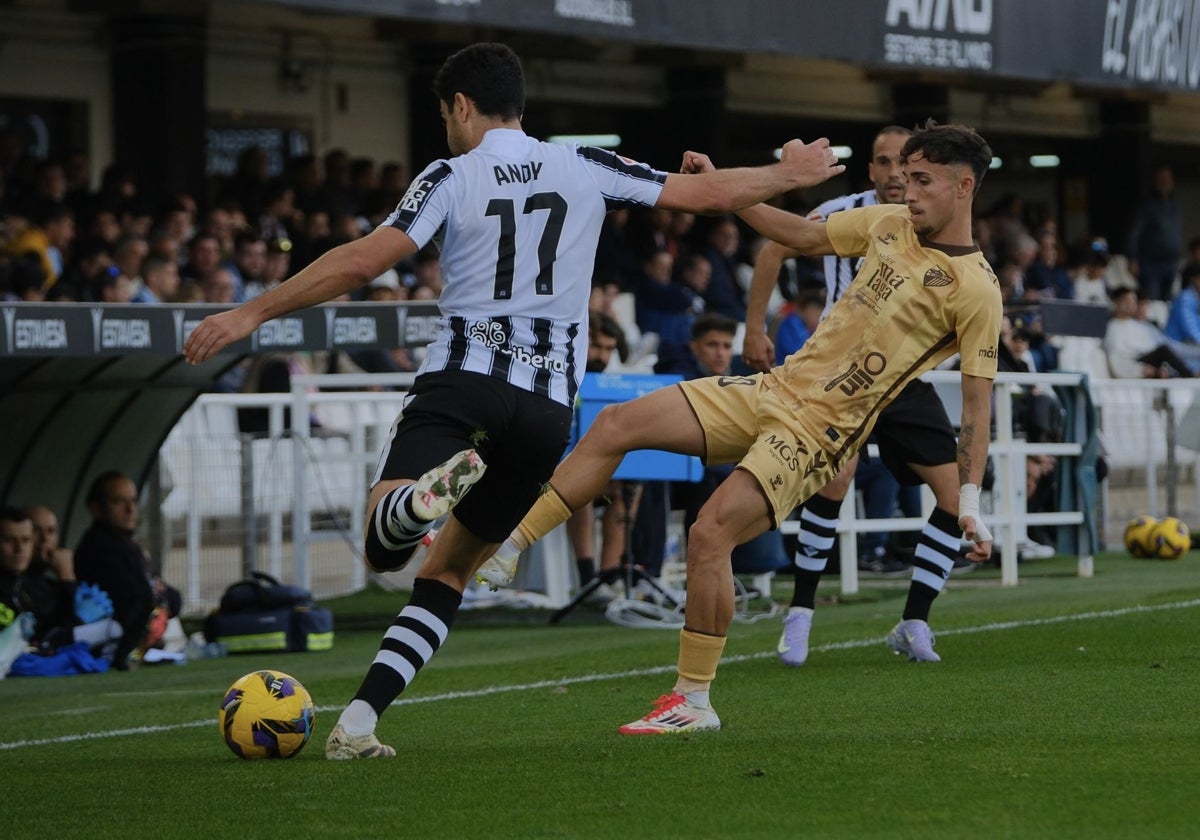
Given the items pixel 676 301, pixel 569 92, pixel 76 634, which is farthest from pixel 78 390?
pixel 569 92

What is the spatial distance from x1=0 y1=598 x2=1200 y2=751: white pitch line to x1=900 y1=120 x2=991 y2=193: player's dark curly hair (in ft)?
9.20

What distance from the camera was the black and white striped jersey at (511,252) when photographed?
20.6 ft

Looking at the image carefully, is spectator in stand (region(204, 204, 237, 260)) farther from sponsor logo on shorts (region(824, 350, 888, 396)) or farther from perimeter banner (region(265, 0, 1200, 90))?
→ sponsor logo on shorts (region(824, 350, 888, 396))

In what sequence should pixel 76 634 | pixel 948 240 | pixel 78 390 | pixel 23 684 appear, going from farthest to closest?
pixel 78 390
pixel 76 634
pixel 23 684
pixel 948 240

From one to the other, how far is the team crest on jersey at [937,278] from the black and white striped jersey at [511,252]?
1.29 m

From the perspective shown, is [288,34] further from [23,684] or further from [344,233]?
[23,684]

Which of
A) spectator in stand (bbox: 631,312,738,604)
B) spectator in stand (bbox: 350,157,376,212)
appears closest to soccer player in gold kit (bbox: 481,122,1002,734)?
spectator in stand (bbox: 631,312,738,604)

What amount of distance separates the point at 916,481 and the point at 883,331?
7.16ft

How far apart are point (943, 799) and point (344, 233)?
13.0 m

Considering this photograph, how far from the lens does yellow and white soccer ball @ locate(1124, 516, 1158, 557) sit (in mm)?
15188

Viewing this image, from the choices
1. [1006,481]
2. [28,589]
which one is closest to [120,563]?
[28,589]

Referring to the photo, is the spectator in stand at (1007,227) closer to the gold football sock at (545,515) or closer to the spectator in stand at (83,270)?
the spectator in stand at (83,270)

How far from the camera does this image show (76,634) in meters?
11.1

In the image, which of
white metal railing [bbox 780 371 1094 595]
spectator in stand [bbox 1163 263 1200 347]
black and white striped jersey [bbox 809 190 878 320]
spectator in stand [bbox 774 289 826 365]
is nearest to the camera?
black and white striped jersey [bbox 809 190 878 320]
